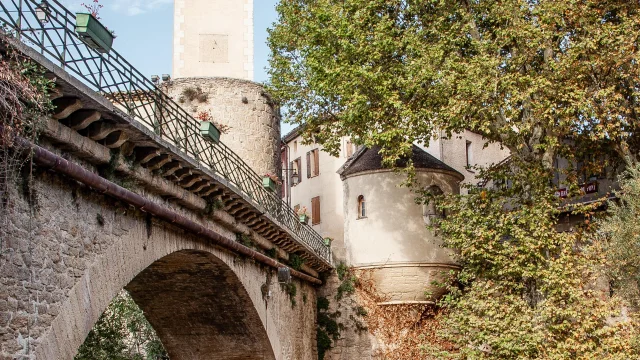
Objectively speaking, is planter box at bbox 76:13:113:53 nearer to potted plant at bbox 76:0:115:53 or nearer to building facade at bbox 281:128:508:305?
potted plant at bbox 76:0:115:53

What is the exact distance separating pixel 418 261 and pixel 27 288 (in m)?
19.1

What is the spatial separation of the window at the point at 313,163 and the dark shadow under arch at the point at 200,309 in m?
18.2

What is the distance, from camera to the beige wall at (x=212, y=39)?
26.7 meters

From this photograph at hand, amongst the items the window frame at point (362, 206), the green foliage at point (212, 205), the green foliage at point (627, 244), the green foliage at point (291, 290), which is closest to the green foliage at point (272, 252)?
the green foliage at point (291, 290)

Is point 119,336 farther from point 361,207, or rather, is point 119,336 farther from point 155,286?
point 361,207

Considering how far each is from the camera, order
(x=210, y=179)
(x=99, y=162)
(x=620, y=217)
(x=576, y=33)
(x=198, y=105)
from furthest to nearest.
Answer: (x=198, y=105), (x=576, y=33), (x=620, y=217), (x=210, y=179), (x=99, y=162)

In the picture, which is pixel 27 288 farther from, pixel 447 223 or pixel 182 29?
pixel 182 29

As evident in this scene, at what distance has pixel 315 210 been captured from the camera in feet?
Answer: 127

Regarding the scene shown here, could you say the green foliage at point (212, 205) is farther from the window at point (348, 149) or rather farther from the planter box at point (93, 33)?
the window at point (348, 149)

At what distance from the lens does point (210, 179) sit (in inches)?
581

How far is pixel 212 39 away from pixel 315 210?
13.4 metres

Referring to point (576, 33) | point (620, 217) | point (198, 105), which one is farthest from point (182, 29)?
point (620, 217)

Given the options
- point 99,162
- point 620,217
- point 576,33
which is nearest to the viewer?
point 99,162

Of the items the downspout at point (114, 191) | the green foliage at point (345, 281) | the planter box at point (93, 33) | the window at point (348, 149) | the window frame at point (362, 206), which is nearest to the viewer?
the downspout at point (114, 191)
